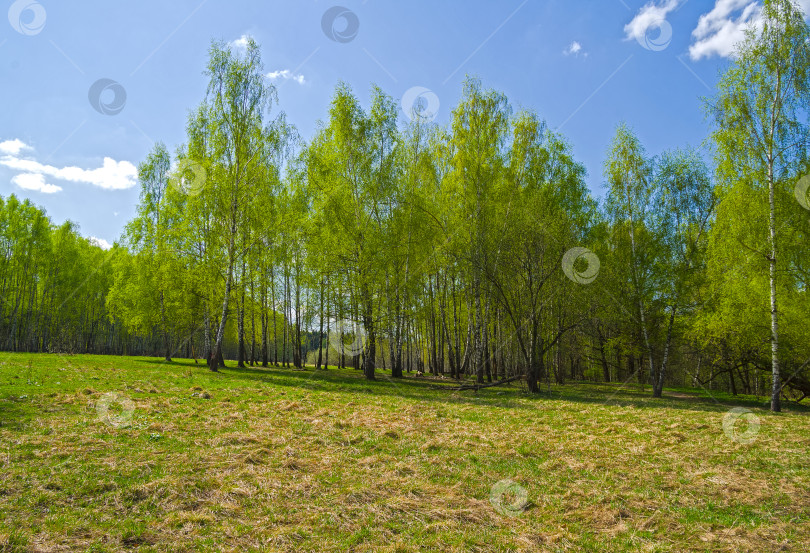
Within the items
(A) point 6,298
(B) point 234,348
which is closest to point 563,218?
(A) point 6,298

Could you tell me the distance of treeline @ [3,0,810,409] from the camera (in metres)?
18.5

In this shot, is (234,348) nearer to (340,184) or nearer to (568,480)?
(340,184)

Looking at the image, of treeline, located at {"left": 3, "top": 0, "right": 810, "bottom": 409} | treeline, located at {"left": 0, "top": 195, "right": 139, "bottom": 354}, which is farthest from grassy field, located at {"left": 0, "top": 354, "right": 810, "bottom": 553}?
treeline, located at {"left": 0, "top": 195, "right": 139, "bottom": 354}

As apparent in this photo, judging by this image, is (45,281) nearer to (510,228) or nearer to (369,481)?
(510,228)

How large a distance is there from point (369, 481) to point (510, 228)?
16083 mm

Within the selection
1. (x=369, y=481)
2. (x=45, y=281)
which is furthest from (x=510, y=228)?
(x=45, y=281)

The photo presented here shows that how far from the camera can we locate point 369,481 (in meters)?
6.16

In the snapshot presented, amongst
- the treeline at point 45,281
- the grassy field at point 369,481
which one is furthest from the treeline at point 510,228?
the treeline at point 45,281

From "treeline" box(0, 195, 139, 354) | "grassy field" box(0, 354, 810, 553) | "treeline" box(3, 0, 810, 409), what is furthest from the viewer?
"treeline" box(0, 195, 139, 354)

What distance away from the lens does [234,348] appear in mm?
81875

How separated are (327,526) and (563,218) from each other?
1818 centimetres

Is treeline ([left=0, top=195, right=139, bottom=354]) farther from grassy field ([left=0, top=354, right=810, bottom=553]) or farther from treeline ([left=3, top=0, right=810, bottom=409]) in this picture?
grassy field ([left=0, top=354, right=810, bottom=553])

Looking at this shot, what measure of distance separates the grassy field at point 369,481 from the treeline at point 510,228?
1039 cm

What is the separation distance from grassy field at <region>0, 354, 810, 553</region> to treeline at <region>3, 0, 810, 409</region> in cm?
1039
